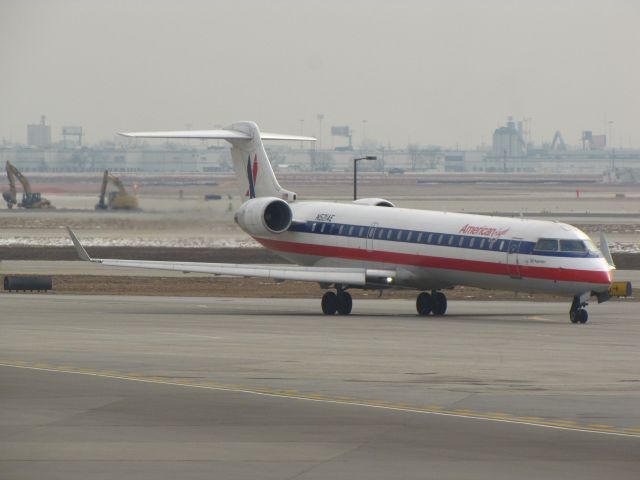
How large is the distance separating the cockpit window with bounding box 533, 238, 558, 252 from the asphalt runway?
2.33m

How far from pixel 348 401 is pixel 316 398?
0.65 m

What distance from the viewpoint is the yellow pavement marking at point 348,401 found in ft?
66.8

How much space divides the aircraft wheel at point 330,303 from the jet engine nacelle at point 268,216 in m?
3.69

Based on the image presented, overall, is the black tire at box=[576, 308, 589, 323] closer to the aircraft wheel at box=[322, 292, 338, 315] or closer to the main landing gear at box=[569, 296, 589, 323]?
the main landing gear at box=[569, 296, 589, 323]

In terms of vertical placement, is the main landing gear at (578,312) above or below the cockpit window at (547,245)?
below

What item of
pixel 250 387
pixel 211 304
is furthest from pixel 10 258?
pixel 250 387

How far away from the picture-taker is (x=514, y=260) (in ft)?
139

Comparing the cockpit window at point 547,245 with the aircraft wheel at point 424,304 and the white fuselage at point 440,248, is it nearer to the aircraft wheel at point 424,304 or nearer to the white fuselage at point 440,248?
the white fuselage at point 440,248

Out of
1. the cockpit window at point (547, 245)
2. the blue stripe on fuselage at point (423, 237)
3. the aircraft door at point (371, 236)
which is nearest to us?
the cockpit window at point (547, 245)

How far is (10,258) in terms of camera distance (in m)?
77.1

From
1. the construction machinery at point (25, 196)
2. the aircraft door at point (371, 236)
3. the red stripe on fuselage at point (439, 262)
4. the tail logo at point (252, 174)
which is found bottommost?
the construction machinery at point (25, 196)

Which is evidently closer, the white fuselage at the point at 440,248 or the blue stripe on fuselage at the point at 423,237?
the white fuselage at the point at 440,248

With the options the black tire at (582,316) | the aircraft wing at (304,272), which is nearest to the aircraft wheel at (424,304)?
the aircraft wing at (304,272)

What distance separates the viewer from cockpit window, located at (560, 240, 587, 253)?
4156 centimetres
